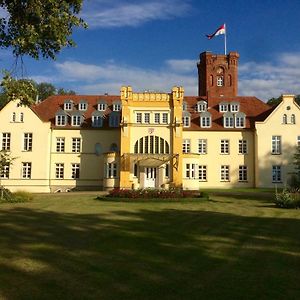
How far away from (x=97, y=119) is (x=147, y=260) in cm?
4089

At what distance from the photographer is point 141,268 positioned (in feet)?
31.1

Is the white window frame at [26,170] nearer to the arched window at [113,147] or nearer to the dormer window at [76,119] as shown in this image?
the dormer window at [76,119]

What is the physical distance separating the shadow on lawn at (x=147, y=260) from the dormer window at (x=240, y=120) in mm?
33942

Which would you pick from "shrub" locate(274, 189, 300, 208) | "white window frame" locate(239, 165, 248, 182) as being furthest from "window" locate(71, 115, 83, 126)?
"shrub" locate(274, 189, 300, 208)

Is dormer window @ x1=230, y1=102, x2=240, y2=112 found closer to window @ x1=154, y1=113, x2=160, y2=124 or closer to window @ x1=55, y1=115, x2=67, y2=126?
window @ x1=154, y1=113, x2=160, y2=124

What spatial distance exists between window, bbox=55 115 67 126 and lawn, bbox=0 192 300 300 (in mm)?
33559

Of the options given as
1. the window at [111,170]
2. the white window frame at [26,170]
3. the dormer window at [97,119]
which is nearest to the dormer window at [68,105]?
the dormer window at [97,119]

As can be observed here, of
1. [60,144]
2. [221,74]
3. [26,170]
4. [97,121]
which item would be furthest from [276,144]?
[26,170]

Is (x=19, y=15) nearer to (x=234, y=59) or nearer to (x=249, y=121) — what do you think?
(x=249, y=121)

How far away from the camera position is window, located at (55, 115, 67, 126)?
50.1 metres

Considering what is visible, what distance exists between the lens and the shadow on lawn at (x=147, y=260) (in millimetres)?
7918

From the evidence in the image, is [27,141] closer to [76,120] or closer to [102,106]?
[76,120]

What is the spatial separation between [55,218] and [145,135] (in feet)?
92.6

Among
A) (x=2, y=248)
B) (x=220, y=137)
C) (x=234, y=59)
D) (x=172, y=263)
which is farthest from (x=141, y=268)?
(x=234, y=59)
